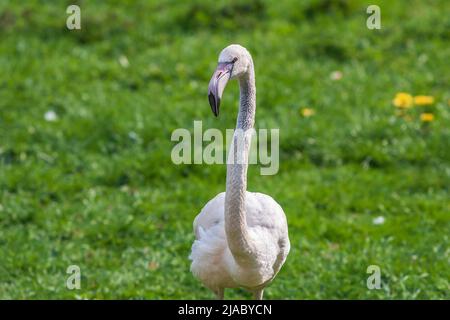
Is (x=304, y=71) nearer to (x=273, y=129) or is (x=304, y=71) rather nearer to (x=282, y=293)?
(x=273, y=129)

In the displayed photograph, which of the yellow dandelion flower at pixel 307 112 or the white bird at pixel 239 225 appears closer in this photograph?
the white bird at pixel 239 225

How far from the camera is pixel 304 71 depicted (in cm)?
816

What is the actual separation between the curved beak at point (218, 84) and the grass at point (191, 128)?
80.7 inches

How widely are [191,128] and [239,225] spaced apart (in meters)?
3.31

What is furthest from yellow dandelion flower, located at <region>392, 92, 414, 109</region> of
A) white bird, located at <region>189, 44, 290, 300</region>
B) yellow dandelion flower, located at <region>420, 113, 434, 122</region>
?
white bird, located at <region>189, 44, 290, 300</region>

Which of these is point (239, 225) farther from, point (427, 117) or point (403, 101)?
point (403, 101)

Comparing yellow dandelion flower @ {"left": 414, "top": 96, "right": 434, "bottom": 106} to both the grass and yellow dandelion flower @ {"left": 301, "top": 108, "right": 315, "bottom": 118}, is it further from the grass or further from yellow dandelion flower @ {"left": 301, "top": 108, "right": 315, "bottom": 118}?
yellow dandelion flower @ {"left": 301, "top": 108, "right": 315, "bottom": 118}

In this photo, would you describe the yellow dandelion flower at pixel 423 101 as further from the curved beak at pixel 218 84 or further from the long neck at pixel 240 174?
the curved beak at pixel 218 84

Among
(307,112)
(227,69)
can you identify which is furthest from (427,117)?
(227,69)

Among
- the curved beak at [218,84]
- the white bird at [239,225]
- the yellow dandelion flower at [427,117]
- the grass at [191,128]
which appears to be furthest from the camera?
the yellow dandelion flower at [427,117]

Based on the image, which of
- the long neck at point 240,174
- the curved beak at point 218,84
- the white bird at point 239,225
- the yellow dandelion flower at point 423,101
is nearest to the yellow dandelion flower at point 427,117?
the yellow dandelion flower at point 423,101

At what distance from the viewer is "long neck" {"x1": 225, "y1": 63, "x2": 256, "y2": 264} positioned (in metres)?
4.05

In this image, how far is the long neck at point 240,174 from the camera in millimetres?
4047

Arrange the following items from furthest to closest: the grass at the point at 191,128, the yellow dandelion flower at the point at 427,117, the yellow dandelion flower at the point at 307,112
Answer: the yellow dandelion flower at the point at 307,112, the yellow dandelion flower at the point at 427,117, the grass at the point at 191,128
